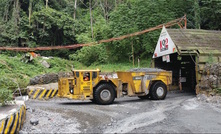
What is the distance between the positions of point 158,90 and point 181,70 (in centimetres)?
774

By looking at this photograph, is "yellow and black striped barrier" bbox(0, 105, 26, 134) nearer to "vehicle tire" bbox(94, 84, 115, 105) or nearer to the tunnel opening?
"vehicle tire" bbox(94, 84, 115, 105)

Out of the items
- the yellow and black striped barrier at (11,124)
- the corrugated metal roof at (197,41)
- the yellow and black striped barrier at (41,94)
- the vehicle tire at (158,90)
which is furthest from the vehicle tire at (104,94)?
the corrugated metal roof at (197,41)

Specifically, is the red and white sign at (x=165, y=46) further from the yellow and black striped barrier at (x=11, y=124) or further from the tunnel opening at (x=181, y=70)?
the yellow and black striped barrier at (x=11, y=124)

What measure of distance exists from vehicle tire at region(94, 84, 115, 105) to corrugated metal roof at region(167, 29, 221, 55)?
5.92m

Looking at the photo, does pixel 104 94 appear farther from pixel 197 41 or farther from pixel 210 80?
pixel 197 41

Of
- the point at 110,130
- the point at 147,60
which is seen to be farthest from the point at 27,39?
the point at 110,130

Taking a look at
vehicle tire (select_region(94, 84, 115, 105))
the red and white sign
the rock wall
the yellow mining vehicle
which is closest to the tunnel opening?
the red and white sign

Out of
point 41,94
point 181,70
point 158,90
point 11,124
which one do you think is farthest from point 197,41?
point 11,124

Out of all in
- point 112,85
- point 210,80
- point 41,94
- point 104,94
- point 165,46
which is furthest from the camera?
point 165,46

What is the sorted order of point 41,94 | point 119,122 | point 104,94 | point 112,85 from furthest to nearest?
point 41,94
point 112,85
point 104,94
point 119,122

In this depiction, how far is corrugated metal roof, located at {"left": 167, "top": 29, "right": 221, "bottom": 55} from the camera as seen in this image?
632 inches

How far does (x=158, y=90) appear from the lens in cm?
1451

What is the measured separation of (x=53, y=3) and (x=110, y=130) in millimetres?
38606

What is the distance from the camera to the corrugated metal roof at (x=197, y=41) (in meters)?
16.0
